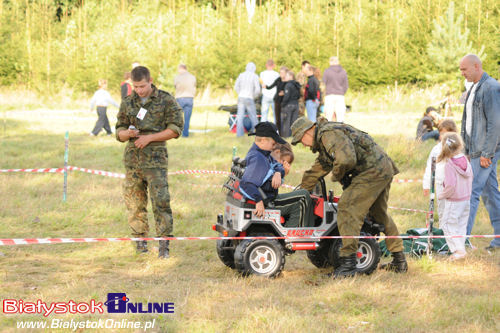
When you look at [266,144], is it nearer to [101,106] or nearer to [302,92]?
[302,92]

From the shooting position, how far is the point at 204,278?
6.79 metres

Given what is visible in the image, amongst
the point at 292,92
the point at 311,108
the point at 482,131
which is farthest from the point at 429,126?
Answer: the point at 482,131

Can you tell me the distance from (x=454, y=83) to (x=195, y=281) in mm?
25590

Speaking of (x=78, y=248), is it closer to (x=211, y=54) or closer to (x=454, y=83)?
(x=454, y=83)

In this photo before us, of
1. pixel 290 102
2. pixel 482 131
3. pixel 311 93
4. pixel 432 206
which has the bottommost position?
pixel 432 206

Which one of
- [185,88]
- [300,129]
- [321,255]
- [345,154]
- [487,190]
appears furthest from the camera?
[185,88]

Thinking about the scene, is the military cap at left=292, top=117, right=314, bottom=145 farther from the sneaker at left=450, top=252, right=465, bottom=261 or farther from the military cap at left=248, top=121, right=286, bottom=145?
the sneaker at left=450, top=252, right=465, bottom=261

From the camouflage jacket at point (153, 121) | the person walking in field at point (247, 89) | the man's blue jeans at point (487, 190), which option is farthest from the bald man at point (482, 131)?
the person walking in field at point (247, 89)

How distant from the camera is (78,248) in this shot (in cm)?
822

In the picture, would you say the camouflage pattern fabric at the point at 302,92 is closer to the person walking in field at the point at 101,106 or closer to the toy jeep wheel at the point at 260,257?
the person walking in field at the point at 101,106

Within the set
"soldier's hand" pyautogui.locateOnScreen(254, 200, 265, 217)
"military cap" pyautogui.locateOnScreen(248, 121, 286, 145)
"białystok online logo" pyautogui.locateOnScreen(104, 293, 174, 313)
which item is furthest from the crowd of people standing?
"białystok online logo" pyautogui.locateOnScreen(104, 293, 174, 313)

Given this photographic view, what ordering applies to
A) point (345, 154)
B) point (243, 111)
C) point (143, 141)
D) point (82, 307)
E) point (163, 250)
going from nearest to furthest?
1. point (82, 307)
2. point (345, 154)
3. point (143, 141)
4. point (163, 250)
5. point (243, 111)

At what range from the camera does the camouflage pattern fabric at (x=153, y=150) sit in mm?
7590

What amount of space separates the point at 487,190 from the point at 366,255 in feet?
7.28
